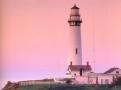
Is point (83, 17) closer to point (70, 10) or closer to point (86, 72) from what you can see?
point (70, 10)

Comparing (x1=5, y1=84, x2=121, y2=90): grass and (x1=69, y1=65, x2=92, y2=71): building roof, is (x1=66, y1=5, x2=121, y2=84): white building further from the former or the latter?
(x1=5, y1=84, x2=121, y2=90): grass

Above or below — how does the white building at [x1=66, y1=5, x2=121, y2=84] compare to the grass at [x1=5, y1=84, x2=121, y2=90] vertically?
above

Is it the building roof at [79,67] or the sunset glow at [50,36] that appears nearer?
the building roof at [79,67]

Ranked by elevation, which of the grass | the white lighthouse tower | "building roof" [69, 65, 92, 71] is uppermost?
the white lighthouse tower

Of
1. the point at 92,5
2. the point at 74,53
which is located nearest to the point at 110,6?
the point at 92,5

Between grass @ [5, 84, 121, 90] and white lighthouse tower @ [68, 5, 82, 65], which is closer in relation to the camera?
grass @ [5, 84, 121, 90]

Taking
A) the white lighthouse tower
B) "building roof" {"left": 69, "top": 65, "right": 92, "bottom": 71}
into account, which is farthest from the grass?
the white lighthouse tower

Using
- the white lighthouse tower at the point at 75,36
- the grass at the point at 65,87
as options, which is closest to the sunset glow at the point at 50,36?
the white lighthouse tower at the point at 75,36

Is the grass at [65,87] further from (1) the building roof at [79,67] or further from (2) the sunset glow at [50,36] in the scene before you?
(2) the sunset glow at [50,36]

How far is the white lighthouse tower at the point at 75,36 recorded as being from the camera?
18.6 feet

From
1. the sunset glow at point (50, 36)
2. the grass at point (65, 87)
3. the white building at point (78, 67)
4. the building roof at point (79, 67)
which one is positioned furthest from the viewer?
the sunset glow at point (50, 36)

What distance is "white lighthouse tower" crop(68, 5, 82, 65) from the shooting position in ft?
18.6

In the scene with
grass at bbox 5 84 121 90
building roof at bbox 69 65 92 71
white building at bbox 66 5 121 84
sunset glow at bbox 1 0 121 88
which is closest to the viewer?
grass at bbox 5 84 121 90

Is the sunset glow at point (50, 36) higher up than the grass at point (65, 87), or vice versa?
the sunset glow at point (50, 36)
